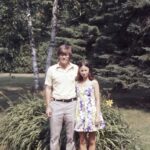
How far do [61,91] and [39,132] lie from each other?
1356 mm

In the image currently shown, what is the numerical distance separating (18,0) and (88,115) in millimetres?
7666

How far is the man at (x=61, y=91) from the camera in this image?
22.8 feet

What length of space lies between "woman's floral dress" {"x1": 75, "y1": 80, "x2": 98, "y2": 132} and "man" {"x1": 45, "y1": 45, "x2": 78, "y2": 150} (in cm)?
12

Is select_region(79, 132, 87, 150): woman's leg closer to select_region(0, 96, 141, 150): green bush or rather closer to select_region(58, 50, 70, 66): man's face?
select_region(0, 96, 141, 150): green bush

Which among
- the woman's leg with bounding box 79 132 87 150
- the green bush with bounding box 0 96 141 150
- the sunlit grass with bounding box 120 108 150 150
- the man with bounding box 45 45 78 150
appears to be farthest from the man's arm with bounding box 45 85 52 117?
the sunlit grass with bounding box 120 108 150 150

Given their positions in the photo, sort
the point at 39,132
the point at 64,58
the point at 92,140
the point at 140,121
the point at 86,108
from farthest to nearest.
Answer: the point at 140,121
the point at 39,132
the point at 92,140
the point at 86,108
the point at 64,58

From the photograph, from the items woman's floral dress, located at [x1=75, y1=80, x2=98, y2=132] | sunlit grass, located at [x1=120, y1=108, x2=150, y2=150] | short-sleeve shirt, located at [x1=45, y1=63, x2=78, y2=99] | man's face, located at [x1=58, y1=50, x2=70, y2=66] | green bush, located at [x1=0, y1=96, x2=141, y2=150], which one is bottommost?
sunlit grass, located at [x1=120, y1=108, x2=150, y2=150]

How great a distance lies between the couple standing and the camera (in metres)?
6.98

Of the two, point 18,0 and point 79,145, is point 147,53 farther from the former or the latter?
point 79,145

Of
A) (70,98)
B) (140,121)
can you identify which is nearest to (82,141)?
(70,98)

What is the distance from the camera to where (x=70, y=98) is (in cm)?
A: 702

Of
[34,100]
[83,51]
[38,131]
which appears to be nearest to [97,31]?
[83,51]

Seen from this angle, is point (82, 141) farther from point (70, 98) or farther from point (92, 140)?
point (70, 98)

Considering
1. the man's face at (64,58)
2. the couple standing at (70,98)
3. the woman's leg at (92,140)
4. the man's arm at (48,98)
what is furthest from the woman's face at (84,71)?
the woman's leg at (92,140)
